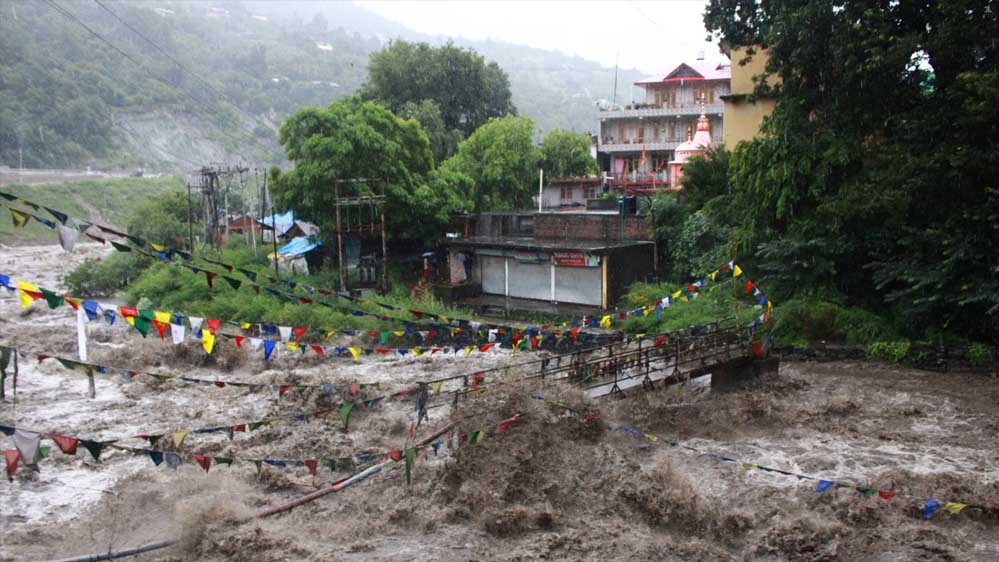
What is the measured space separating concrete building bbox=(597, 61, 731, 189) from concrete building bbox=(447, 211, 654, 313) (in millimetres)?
24134

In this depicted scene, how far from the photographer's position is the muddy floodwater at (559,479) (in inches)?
442

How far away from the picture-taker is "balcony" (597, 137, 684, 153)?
5544cm

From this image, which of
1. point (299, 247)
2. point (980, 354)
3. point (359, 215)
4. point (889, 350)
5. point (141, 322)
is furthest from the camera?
point (299, 247)

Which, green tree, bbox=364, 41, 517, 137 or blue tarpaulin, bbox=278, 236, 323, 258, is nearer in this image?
blue tarpaulin, bbox=278, 236, 323, 258

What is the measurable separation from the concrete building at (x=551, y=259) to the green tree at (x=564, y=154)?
1600 centimetres

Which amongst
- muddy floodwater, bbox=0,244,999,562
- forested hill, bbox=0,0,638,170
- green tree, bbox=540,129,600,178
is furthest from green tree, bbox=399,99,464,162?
muddy floodwater, bbox=0,244,999,562

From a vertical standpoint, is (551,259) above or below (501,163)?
below

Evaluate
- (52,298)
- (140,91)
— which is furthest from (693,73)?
(140,91)

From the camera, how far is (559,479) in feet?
42.9

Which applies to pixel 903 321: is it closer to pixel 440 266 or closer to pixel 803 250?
pixel 803 250

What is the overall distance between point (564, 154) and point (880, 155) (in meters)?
28.7

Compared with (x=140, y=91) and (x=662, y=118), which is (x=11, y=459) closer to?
(x=662, y=118)

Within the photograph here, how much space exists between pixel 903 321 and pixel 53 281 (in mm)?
39281

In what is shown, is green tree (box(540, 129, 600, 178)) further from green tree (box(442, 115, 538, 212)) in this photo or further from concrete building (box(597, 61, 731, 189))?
concrete building (box(597, 61, 731, 189))
